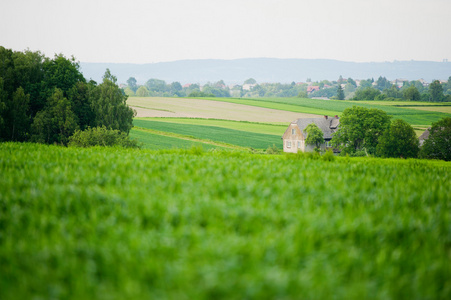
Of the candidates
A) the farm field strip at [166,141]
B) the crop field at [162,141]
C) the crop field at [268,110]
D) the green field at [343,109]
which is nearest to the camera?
the crop field at [162,141]

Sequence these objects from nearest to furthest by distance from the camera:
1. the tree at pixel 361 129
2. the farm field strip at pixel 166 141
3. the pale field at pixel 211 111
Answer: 1. the farm field strip at pixel 166 141
2. the tree at pixel 361 129
3. the pale field at pixel 211 111

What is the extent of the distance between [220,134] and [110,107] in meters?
23.2

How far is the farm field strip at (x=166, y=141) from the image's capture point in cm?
5522

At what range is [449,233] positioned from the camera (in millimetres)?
6473

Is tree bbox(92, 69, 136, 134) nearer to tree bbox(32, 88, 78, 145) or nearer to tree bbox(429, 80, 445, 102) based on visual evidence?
tree bbox(32, 88, 78, 145)

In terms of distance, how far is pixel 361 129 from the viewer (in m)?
63.6

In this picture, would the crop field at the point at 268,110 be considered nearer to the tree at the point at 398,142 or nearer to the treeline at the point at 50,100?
the tree at the point at 398,142

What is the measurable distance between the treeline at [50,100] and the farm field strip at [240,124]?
25719mm

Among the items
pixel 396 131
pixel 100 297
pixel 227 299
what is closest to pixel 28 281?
pixel 100 297

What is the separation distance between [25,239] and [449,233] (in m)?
7.15

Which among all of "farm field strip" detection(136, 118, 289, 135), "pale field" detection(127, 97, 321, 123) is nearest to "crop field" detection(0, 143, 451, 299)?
"farm field strip" detection(136, 118, 289, 135)

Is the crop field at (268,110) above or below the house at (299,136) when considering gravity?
above

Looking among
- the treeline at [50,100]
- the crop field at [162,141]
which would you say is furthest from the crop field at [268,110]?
the treeline at [50,100]

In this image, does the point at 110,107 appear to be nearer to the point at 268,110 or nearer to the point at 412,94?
the point at 268,110
